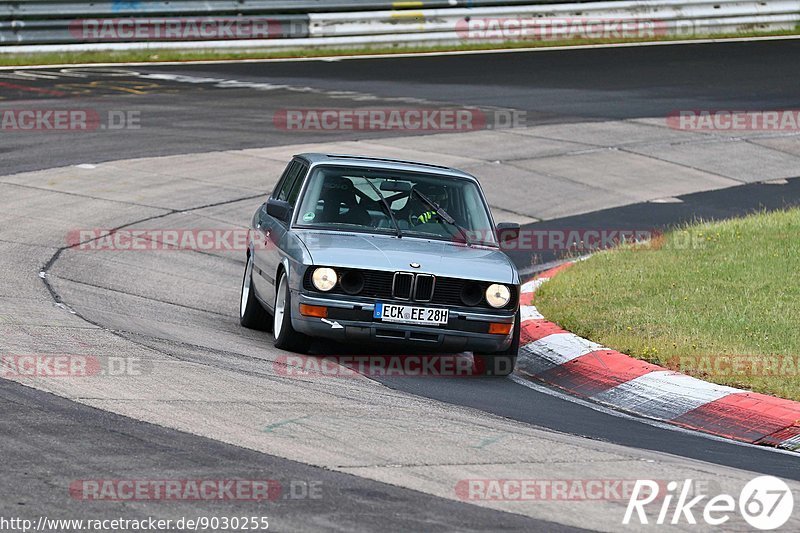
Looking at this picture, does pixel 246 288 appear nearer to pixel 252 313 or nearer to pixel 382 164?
pixel 252 313

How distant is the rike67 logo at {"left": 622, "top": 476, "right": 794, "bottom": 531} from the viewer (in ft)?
20.0

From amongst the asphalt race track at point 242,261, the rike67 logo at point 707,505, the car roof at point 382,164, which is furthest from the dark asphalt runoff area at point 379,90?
the rike67 logo at point 707,505

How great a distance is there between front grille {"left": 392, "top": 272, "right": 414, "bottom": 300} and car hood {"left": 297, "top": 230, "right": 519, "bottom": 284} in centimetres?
5

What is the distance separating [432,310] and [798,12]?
25932 millimetres

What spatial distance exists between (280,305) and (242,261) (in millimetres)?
4458

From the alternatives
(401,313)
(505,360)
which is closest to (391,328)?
(401,313)

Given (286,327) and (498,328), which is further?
(286,327)

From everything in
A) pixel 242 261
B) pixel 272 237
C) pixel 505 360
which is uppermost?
pixel 272 237

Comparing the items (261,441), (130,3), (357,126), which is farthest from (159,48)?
(261,441)

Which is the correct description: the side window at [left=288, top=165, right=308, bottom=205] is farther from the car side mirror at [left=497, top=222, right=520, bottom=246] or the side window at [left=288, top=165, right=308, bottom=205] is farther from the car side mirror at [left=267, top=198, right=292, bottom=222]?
the car side mirror at [left=497, top=222, right=520, bottom=246]

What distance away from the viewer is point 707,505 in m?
6.30

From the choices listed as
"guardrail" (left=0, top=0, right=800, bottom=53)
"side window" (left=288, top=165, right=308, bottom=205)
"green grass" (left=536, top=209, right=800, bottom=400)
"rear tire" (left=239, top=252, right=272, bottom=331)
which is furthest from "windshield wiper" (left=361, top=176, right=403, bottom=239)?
"guardrail" (left=0, top=0, right=800, bottom=53)

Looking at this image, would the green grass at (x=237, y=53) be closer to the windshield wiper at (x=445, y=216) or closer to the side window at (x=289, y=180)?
the side window at (x=289, y=180)

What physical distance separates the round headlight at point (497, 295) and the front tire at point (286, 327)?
1.37m
